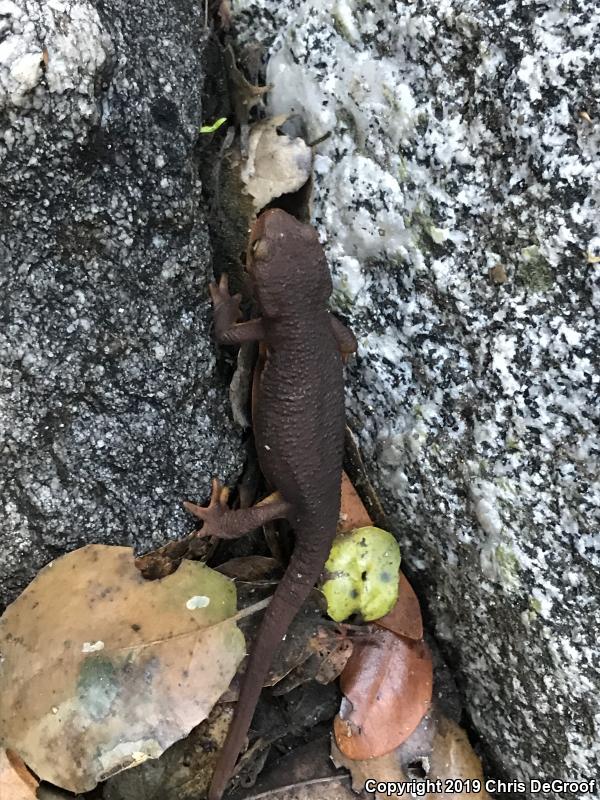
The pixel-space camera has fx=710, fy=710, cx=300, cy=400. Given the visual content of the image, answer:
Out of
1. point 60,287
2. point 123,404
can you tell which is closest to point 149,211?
point 60,287

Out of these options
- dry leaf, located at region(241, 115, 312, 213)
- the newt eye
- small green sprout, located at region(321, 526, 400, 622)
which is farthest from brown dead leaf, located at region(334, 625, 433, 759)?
dry leaf, located at region(241, 115, 312, 213)

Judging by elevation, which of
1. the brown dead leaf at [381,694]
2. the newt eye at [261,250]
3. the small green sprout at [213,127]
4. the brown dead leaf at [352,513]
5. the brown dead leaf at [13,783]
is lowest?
the brown dead leaf at [381,694]

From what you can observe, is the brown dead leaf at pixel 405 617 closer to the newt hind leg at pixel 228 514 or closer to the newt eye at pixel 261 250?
the newt hind leg at pixel 228 514

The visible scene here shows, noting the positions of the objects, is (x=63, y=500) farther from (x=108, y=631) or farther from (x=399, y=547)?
(x=399, y=547)

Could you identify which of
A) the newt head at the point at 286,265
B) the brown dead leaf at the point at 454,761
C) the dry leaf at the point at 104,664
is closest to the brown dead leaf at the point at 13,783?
the dry leaf at the point at 104,664

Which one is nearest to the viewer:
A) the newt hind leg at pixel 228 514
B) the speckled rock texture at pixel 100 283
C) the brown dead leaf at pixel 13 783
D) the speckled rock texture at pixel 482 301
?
the speckled rock texture at pixel 100 283

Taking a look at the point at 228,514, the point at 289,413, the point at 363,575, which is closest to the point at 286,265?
the point at 289,413
